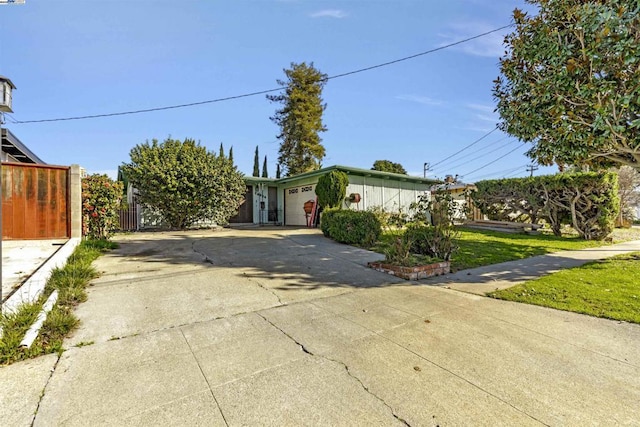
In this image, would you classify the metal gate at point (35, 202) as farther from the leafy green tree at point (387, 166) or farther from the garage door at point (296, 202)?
the leafy green tree at point (387, 166)

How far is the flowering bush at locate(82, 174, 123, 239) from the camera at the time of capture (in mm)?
7906

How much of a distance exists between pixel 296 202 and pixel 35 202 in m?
11.1

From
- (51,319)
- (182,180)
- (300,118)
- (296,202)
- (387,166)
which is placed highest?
(300,118)

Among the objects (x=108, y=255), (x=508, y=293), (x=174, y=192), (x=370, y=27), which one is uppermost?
(x=370, y=27)

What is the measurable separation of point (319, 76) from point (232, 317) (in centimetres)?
2582

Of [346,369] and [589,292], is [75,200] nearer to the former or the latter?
[346,369]

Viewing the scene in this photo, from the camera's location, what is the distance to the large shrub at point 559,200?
1121 cm

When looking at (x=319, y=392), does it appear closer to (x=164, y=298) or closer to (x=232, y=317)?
(x=232, y=317)

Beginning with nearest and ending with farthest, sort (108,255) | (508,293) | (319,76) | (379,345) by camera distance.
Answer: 1. (379,345)
2. (508,293)
3. (108,255)
4. (319,76)

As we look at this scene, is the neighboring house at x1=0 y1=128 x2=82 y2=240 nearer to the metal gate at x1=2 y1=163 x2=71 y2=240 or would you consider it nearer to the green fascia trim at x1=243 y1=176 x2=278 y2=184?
the metal gate at x1=2 y1=163 x2=71 y2=240

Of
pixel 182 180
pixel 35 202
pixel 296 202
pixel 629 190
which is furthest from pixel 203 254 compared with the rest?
pixel 629 190

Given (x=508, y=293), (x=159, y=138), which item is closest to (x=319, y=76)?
(x=159, y=138)

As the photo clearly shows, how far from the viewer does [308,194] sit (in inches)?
615

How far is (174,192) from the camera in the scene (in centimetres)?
1208
